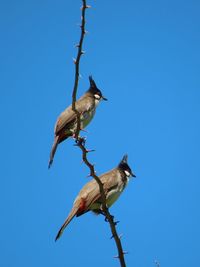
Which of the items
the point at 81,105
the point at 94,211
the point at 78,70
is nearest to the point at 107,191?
the point at 94,211

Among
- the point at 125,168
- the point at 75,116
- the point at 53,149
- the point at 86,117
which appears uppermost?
the point at 86,117

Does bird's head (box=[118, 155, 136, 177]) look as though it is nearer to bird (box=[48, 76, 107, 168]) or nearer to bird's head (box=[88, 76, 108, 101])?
bird (box=[48, 76, 107, 168])

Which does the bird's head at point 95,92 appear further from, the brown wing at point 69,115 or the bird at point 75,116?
the brown wing at point 69,115

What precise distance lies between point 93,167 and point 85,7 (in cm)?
109

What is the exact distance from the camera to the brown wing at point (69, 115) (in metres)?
6.38

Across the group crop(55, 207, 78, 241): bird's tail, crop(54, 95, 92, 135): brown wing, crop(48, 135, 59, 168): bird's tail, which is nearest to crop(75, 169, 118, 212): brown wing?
crop(55, 207, 78, 241): bird's tail

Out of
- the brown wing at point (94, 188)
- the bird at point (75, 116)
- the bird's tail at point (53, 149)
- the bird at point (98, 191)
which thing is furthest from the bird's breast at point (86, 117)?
the brown wing at point (94, 188)

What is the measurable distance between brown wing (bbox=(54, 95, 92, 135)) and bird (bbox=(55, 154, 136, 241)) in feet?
2.93

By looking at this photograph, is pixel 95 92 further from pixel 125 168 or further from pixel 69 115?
pixel 125 168

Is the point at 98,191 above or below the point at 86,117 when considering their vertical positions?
below

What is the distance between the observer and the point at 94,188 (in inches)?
Result: 200

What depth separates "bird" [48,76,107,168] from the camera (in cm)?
637

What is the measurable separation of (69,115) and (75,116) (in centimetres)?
10

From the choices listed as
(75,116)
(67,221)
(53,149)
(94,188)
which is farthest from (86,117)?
(67,221)
